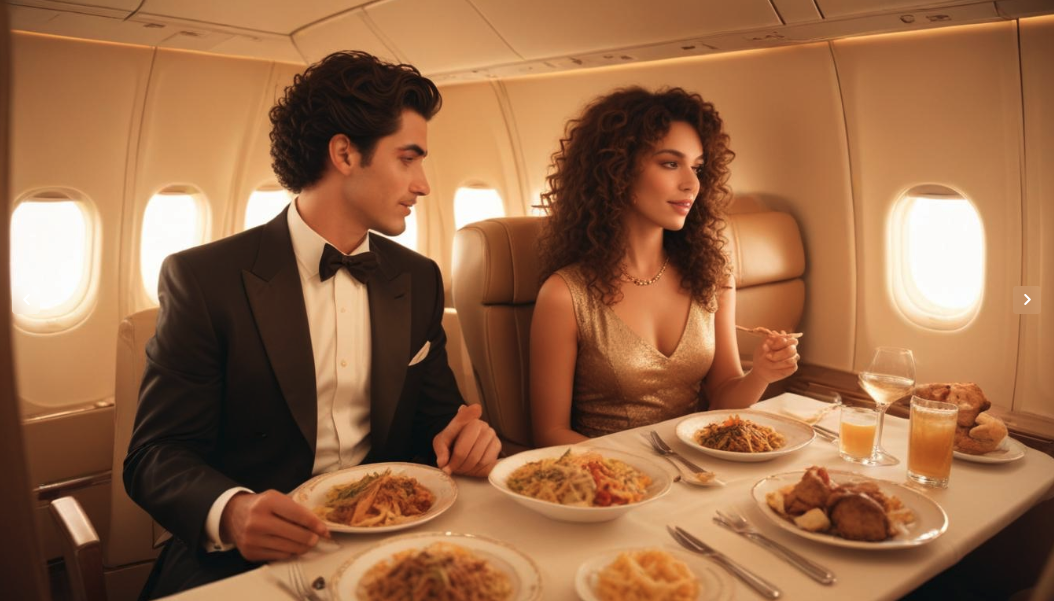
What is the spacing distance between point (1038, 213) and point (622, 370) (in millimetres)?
2222

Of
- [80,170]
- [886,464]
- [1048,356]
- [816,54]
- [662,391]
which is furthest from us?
[80,170]

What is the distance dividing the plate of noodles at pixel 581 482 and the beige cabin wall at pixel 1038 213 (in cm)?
271

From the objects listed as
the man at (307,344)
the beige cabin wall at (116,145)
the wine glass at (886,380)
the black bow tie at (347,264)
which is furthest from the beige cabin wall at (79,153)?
the wine glass at (886,380)

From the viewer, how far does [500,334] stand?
3.06 metres

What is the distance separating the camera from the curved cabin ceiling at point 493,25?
9.84 ft

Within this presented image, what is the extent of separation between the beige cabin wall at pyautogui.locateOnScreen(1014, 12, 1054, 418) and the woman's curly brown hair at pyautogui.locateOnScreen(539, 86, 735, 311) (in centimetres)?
147

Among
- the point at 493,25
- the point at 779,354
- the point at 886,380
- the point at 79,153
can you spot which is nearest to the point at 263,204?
the point at 79,153

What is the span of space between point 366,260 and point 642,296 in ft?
3.95

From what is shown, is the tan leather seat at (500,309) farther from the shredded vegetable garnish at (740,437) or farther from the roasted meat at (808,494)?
the roasted meat at (808,494)

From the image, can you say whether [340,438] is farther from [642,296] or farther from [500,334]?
[642,296]

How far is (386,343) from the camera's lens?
2.36 meters

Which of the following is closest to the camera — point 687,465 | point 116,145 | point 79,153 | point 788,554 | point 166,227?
point 788,554

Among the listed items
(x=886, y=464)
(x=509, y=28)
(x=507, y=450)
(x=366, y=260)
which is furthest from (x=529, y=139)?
(x=886, y=464)

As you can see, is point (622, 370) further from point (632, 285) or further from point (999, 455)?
point (999, 455)
